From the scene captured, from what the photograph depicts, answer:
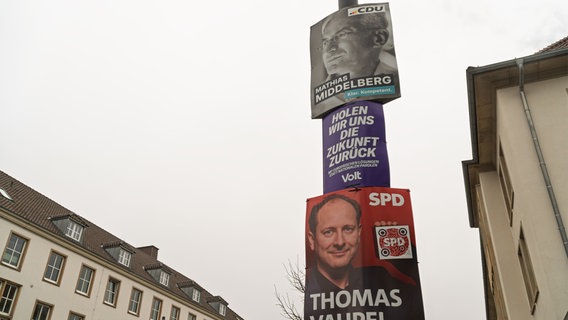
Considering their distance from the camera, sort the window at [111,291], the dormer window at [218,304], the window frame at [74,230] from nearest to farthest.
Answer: the window frame at [74,230] < the window at [111,291] < the dormer window at [218,304]

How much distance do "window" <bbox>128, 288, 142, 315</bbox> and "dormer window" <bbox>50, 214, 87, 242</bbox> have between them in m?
6.82

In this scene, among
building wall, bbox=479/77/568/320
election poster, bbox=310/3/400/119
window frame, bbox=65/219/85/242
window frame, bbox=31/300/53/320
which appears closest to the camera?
building wall, bbox=479/77/568/320

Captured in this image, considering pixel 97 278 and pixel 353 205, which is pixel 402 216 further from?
pixel 97 278

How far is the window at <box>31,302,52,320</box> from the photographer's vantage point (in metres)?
25.1

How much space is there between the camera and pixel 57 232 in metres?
28.3

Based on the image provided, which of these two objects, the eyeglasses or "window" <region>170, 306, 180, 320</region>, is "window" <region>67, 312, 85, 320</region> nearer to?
"window" <region>170, 306, 180, 320</region>

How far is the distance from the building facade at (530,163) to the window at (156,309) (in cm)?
3021

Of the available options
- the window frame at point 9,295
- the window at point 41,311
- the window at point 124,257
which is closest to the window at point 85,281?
the window at point 41,311

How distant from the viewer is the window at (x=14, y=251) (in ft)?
78.4

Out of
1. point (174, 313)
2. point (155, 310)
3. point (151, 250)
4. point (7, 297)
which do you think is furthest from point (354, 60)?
point (151, 250)

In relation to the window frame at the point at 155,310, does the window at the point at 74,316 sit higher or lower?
lower

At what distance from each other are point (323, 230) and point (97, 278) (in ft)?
89.4

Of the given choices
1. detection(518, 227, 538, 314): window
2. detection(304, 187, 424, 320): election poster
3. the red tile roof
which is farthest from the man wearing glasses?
detection(518, 227, 538, 314): window

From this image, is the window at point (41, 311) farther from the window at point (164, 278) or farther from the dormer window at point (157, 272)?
the window at point (164, 278)
